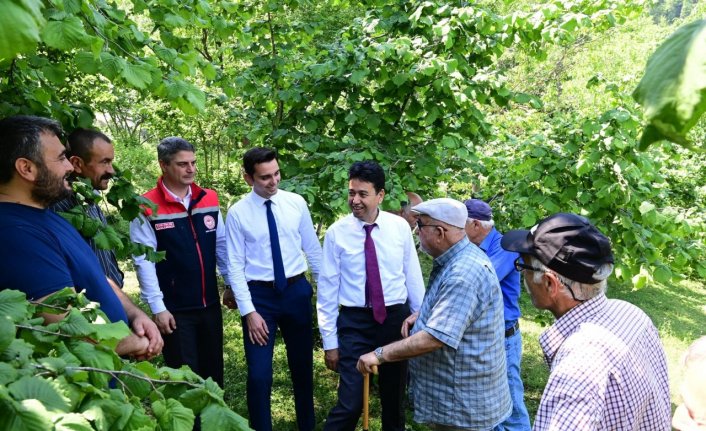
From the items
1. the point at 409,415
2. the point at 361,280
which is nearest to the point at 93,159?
the point at 361,280

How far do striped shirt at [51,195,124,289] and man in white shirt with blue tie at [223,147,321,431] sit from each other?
0.84 m

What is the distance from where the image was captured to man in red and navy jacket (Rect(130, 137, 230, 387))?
153 inches

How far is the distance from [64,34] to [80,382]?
1465mm

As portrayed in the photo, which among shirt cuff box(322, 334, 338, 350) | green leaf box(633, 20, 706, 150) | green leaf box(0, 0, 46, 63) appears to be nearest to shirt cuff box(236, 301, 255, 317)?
shirt cuff box(322, 334, 338, 350)

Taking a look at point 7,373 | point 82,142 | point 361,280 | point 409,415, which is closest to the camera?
point 7,373

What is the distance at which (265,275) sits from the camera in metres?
4.13

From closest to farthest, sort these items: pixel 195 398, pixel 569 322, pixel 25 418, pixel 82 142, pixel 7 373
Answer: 1. pixel 25 418
2. pixel 7 373
3. pixel 195 398
4. pixel 569 322
5. pixel 82 142

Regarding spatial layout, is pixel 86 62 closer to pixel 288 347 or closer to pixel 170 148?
pixel 170 148

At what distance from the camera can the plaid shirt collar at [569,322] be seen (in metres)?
1.98

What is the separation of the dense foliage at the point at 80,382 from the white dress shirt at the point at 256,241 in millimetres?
2433

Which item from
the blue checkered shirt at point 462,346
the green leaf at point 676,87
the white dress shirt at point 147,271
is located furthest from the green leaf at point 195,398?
the white dress shirt at point 147,271

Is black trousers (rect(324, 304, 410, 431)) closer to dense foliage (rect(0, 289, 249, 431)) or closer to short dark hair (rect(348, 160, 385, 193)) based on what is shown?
short dark hair (rect(348, 160, 385, 193))

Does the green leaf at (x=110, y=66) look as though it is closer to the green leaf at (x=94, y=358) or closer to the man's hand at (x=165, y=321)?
the green leaf at (x=94, y=358)

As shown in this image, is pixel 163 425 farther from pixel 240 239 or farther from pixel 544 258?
pixel 240 239
